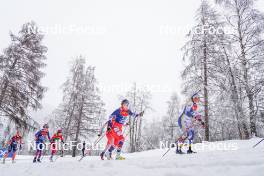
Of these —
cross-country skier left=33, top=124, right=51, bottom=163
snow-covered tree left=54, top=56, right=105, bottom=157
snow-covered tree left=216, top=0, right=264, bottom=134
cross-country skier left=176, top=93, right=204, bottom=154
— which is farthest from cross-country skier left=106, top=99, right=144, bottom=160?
snow-covered tree left=54, top=56, right=105, bottom=157

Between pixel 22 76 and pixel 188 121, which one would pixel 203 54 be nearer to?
pixel 188 121

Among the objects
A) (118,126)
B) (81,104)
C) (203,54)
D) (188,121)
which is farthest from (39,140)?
(203,54)

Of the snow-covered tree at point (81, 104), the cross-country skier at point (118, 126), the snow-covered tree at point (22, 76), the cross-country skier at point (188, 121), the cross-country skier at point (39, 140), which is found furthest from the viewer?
the snow-covered tree at point (81, 104)

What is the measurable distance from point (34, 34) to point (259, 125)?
664 inches

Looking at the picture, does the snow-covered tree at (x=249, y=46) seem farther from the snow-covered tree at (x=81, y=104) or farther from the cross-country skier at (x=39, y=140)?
the snow-covered tree at (x=81, y=104)

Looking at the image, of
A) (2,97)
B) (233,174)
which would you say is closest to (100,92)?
(2,97)

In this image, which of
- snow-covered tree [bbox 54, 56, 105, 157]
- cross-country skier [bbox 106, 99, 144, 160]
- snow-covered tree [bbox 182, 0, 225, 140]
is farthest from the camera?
snow-covered tree [bbox 54, 56, 105, 157]

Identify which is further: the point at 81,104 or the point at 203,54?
the point at 81,104

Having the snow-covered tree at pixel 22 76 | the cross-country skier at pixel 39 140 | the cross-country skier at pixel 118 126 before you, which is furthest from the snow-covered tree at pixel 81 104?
the cross-country skier at pixel 118 126

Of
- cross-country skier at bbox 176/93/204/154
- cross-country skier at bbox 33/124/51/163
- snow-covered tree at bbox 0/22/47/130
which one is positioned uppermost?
snow-covered tree at bbox 0/22/47/130

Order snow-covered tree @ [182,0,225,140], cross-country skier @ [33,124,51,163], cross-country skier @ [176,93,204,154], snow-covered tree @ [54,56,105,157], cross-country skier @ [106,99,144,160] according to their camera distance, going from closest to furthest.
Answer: cross-country skier @ [106,99,144,160] < cross-country skier @ [176,93,204,154] < cross-country skier @ [33,124,51,163] < snow-covered tree @ [182,0,225,140] < snow-covered tree @ [54,56,105,157]

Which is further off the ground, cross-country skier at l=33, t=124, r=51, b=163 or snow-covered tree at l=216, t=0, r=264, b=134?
snow-covered tree at l=216, t=0, r=264, b=134

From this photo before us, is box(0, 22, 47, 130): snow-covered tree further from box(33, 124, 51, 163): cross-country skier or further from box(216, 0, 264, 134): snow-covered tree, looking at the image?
box(216, 0, 264, 134): snow-covered tree

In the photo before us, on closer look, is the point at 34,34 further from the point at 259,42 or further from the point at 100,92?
the point at 259,42
